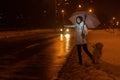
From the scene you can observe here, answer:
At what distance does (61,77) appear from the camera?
1084cm

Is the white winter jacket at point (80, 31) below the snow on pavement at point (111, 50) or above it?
above

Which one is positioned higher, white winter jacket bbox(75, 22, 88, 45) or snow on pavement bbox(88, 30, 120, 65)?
white winter jacket bbox(75, 22, 88, 45)

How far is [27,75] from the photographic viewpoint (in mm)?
11914

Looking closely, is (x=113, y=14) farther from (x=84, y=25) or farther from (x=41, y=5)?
(x=84, y=25)

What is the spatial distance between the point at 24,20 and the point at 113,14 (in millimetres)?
32289

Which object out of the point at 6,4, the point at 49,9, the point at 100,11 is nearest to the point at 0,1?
the point at 6,4

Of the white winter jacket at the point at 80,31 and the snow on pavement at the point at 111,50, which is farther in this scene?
the snow on pavement at the point at 111,50

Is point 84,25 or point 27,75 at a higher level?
point 84,25

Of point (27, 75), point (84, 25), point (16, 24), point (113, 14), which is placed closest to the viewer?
point (27, 75)

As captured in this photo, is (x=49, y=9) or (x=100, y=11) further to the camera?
(x=100, y=11)

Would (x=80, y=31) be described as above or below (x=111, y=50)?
above

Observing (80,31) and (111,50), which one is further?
(111,50)

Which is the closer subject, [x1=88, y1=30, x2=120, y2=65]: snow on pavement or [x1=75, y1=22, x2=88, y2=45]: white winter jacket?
[x1=75, y1=22, x2=88, y2=45]: white winter jacket

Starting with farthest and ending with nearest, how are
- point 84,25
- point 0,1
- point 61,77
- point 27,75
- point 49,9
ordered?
1. point 49,9
2. point 0,1
3. point 84,25
4. point 27,75
5. point 61,77
